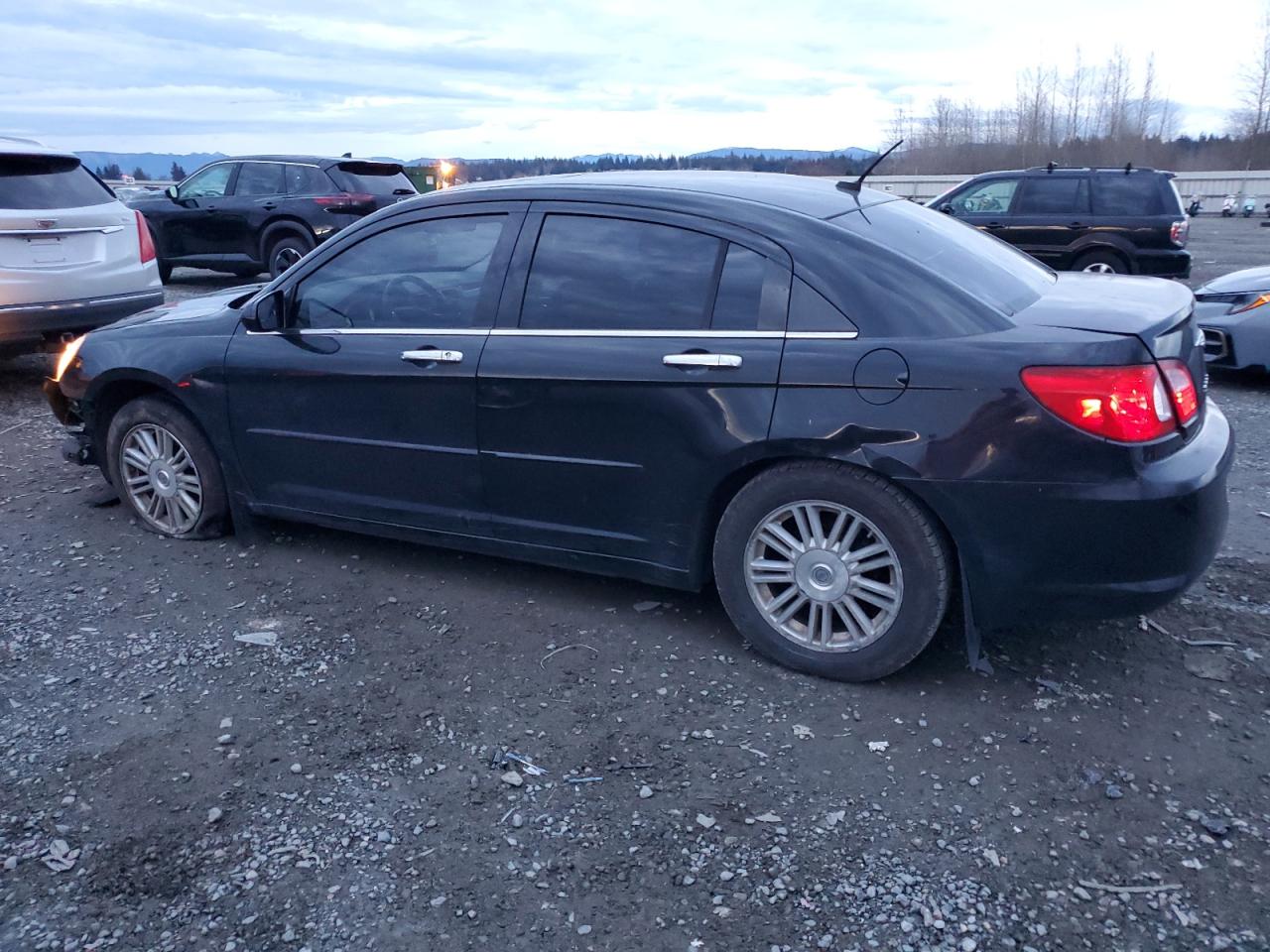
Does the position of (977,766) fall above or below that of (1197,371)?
below

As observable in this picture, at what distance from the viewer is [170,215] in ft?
46.7

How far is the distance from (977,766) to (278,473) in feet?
10.4

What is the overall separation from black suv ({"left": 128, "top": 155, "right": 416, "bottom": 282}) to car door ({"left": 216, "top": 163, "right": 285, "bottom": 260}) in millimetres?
13

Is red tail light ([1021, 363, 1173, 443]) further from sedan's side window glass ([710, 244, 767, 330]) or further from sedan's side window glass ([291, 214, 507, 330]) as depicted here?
sedan's side window glass ([291, 214, 507, 330])

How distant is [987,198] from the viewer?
43.7 feet

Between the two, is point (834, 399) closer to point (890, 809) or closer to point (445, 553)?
point (890, 809)

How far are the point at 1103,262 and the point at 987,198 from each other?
1.67 m

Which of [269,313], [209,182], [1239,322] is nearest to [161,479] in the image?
[269,313]

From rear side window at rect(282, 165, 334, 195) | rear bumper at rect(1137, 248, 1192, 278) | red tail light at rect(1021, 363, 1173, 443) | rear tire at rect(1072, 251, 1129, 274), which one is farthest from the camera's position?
rear side window at rect(282, 165, 334, 195)

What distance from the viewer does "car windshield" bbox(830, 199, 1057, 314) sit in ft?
11.9

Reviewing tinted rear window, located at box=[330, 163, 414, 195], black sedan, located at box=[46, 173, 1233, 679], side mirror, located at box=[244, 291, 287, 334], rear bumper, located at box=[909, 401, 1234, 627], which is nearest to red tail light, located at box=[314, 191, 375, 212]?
tinted rear window, located at box=[330, 163, 414, 195]

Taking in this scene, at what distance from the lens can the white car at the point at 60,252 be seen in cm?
764

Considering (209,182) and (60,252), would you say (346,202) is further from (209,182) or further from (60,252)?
(60,252)

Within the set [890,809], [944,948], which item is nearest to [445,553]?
[890,809]
